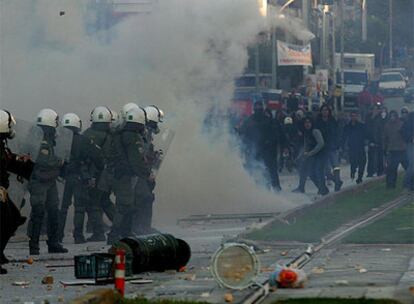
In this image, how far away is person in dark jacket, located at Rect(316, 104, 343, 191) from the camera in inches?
1198

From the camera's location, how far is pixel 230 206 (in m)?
26.1

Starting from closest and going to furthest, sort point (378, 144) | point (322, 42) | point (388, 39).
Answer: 1. point (378, 144)
2. point (322, 42)
3. point (388, 39)

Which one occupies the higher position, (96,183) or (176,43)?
(176,43)

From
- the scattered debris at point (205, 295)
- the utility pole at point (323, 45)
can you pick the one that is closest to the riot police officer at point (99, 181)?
the scattered debris at point (205, 295)

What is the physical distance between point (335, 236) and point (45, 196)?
13.3 feet

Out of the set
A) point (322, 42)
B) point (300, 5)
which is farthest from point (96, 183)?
point (300, 5)

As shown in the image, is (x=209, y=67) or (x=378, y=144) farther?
(x=378, y=144)

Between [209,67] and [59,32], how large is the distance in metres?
3.19

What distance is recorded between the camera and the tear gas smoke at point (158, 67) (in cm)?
2703

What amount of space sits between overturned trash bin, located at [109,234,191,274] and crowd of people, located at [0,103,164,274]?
2.36m

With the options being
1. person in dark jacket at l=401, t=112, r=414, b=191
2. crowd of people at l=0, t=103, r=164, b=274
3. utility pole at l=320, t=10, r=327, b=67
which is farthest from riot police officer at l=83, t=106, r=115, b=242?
utility pole at l=320, t=10, r=327, b=67

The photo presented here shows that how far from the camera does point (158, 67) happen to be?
97.1 ft

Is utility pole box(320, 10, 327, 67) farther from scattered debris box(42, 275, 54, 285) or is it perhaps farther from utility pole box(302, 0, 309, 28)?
scattered debris box(42, 275, 54, 285)

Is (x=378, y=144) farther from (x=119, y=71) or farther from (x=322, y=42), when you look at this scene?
(x=322, y=42)
